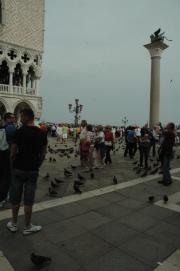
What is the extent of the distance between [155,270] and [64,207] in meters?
2.28

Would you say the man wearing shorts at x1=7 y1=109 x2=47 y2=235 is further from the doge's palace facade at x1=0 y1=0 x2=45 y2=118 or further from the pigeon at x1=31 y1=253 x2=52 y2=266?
the doge's palace facade at x1=0 y1=0 x2=45 y2=118

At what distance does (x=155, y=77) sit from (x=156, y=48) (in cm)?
226

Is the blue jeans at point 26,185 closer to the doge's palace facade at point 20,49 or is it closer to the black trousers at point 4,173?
the black trousers at point 4,173

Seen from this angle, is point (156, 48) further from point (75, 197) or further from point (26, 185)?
point (26, 185)

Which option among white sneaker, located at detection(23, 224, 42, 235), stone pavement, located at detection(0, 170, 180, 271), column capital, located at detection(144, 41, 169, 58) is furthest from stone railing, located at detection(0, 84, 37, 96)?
white sneaker, located at detection(23, 224, 42, 235)

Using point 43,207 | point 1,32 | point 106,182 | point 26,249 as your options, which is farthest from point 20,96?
point 26,249

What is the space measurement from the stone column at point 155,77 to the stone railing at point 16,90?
1194cm

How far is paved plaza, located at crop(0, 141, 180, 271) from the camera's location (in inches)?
112

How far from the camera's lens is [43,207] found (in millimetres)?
4574

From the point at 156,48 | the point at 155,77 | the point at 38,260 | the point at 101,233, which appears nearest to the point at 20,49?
the point at 156,48

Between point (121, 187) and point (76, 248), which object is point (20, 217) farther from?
point (121, 187)

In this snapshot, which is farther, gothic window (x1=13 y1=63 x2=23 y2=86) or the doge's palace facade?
gothic window (x1=13 y1=63 x2=23 y2=86)

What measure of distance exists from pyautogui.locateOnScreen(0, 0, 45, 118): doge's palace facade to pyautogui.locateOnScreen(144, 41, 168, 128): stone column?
1128cm

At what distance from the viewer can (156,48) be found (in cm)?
1892
